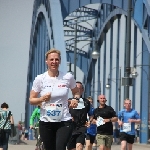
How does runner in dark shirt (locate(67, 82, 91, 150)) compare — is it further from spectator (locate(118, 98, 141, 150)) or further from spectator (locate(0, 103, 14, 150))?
spectator (locate(0, 103, 14, 150))

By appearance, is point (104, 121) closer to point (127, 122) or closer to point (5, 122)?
Answer: point (127, 122)

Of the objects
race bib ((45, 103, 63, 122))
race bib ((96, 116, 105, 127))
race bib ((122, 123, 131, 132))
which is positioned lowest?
race bib ((122, 123, 131, 132))

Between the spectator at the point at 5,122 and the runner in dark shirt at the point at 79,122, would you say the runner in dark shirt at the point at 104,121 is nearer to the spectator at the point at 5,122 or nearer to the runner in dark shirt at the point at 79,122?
the runner in dark shirt at the point at 79,122

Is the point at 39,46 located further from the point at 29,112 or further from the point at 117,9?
the point at 117,9

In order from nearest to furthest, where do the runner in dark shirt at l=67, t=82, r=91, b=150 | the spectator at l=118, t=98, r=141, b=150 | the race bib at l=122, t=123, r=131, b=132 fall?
the runner in dark shirt at l=67, t=82, r=91, b=150 < the spectator at l=118, t=98, r=141, b=150 < the race bib at l=122, t=123, r=131, b=132

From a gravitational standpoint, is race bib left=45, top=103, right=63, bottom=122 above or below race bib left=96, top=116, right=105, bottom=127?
above

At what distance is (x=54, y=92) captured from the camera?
898 cm

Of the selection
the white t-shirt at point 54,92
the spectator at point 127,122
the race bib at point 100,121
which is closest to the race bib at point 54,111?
the white t-shirt at point 54,92

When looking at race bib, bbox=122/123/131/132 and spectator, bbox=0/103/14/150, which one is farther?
spectator, bbox=0/103/14/150

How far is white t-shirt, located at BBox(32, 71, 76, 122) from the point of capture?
8.98 meters

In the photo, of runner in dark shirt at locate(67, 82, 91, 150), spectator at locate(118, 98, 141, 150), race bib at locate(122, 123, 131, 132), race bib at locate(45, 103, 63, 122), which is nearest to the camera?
race bib at locate(45, 103, 63, 122)

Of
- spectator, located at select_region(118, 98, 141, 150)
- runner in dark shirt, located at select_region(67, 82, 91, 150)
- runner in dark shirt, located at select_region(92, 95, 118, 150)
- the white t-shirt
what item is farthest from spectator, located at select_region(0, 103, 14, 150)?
the white t-shirt

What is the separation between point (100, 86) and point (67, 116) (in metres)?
54.8

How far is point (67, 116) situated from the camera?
9.13 metres
